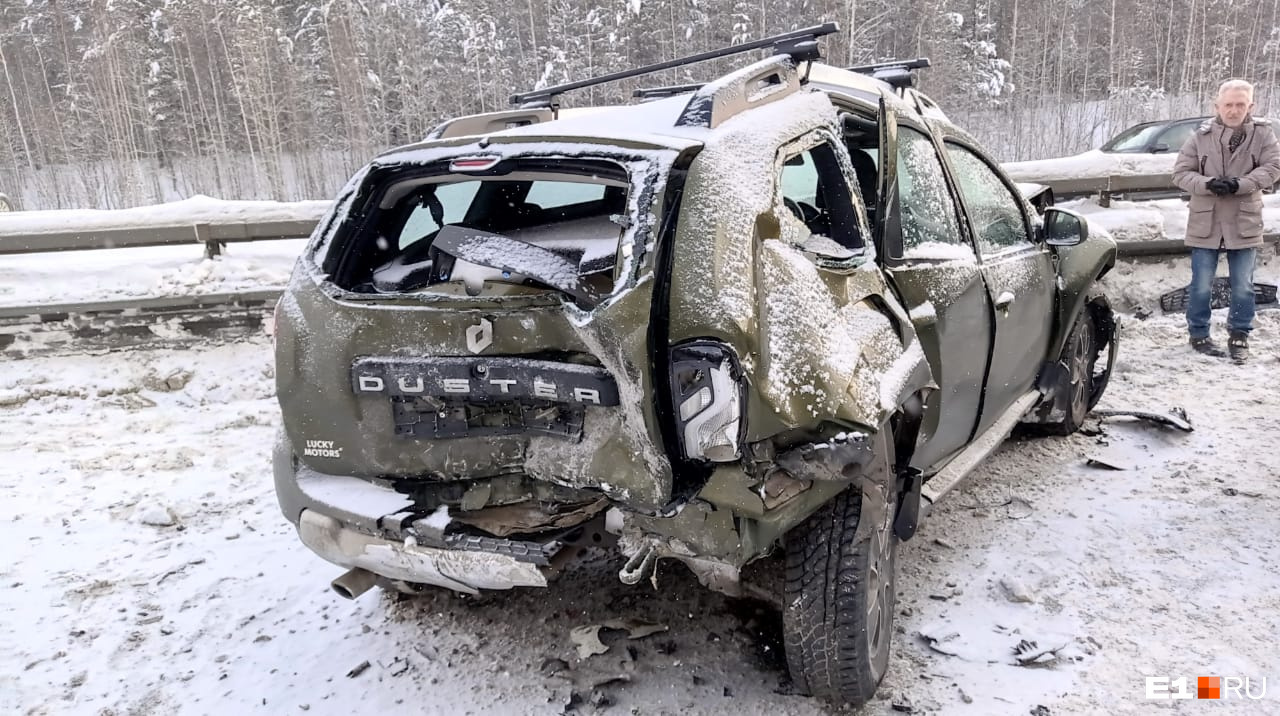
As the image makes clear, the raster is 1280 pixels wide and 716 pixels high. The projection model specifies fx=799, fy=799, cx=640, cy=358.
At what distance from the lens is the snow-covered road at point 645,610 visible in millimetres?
2629

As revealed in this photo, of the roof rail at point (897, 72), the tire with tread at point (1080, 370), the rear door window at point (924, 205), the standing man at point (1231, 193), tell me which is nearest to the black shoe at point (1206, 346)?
the standing man at point (1231, 193)

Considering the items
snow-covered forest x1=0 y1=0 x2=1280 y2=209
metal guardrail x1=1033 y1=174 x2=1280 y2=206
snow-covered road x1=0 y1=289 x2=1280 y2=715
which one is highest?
snow-covered forest x1=0 y1=0 x2=1280 y2=209

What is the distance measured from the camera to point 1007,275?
3.47 metres

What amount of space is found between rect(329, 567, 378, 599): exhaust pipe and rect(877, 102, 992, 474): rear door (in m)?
1.93

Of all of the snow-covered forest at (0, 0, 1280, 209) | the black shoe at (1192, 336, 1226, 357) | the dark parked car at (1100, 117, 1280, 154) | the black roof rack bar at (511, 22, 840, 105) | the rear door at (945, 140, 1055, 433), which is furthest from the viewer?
the snow-covered forest at (0, 0, 1280, 209)

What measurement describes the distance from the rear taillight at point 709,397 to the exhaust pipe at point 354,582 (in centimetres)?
134

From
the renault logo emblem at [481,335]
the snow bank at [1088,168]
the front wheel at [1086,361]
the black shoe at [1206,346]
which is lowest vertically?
the black shoe at [1206,346]

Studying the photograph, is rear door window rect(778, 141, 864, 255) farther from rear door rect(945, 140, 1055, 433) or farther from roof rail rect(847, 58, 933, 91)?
roof rail rect(847, 58, 933, 91)

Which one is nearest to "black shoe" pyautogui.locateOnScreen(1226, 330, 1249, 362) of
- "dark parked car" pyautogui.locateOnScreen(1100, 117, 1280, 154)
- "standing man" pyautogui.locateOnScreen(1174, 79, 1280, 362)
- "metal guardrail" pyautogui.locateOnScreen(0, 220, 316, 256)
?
"standing man" pyautogui.locateOnScreen(1174, 79, 1280, 362)

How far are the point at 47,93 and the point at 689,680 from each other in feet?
147

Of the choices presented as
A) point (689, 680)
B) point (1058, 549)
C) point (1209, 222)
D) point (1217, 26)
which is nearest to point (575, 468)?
point (689, 680)

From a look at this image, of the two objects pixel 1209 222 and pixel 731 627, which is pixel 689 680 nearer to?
pixel 731 627

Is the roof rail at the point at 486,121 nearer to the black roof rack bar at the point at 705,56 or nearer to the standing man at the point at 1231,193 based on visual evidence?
the black roof rack bar at the point at 705,56

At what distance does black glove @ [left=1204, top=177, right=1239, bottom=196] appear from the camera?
5.77 meters
